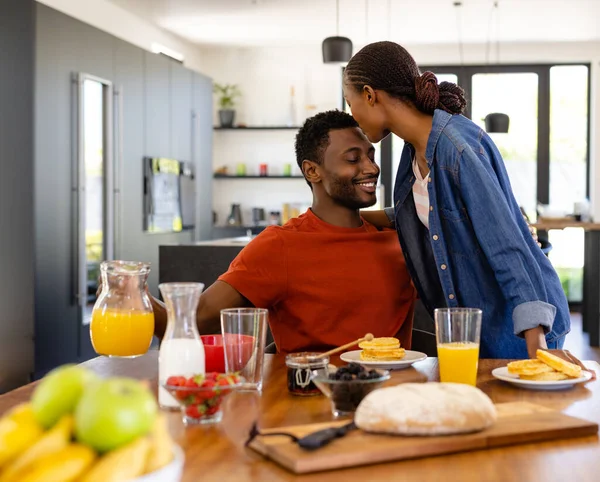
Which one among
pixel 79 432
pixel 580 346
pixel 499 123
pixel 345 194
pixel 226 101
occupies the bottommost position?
pixel 580 346

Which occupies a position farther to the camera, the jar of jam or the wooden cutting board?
the jar of jam

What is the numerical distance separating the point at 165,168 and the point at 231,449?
5957mm

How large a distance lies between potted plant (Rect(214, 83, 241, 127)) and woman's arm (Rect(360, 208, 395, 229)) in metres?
6.79

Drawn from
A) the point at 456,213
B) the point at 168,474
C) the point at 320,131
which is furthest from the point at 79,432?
the point at 320,131

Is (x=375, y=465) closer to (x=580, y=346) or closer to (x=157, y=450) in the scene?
(x=157, y=450)

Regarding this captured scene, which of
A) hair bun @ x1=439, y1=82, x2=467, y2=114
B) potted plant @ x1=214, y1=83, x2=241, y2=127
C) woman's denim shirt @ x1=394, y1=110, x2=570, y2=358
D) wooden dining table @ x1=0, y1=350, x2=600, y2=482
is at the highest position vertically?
potted plant @ x1=214, y1=83, x2=241, y2=127

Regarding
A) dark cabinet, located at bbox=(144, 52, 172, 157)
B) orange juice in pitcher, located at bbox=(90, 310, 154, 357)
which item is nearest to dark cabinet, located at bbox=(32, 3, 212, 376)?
dark cabinet, located at bbox=(144, 52, 172, 157)

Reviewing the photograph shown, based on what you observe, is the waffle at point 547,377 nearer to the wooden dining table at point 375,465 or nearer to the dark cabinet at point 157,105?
the wooden dining table at point 375,465

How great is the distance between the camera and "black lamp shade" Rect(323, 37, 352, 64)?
6.21m

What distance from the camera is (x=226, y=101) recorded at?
29.3ft

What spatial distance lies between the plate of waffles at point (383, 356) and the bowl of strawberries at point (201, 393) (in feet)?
1.52

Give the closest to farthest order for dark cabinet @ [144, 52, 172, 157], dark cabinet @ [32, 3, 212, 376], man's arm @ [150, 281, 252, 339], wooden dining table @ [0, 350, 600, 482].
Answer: wooden dining table @ [0, 350, 600, 482] → man's arm @ [150, 281, 252, 339] → dark cabinet @ [32, 3, 212, 376] → dark cabinet @ [144, 52, 172, 157]

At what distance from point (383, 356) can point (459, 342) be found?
231mm

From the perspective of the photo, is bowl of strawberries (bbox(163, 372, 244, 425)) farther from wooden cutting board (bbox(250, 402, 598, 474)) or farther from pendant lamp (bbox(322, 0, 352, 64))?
pendant lamp (bbox(322, 0, 352, 64))
